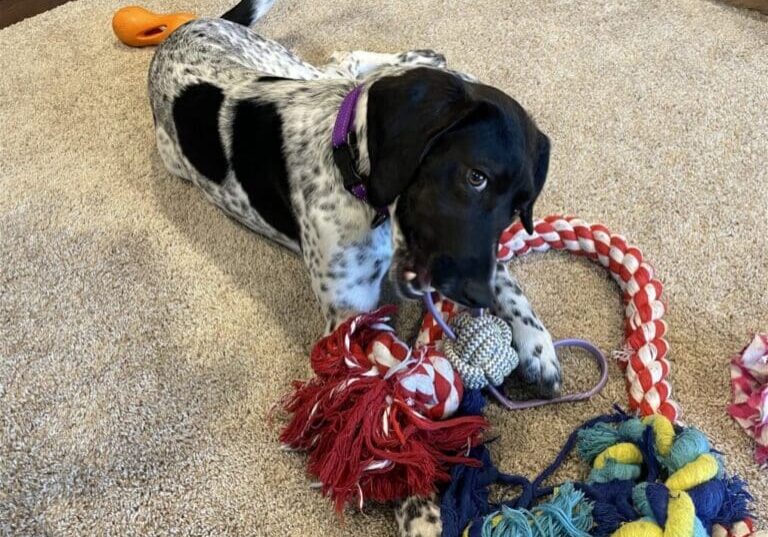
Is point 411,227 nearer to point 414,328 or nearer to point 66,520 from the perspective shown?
point 414,328

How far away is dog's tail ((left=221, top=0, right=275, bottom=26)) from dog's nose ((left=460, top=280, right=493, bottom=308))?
1.89 metres

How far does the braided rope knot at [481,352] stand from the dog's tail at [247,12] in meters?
1.81

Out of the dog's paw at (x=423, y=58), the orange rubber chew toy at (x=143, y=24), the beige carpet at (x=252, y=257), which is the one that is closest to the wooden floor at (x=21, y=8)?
the beige carpet at (x=252, y=257)

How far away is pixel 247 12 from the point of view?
3041mm

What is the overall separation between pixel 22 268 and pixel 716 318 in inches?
81.6

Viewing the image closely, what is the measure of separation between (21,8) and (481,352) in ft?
9.73

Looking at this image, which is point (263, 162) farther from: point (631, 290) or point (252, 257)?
point (631, 290)

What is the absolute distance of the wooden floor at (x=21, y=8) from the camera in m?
3.47

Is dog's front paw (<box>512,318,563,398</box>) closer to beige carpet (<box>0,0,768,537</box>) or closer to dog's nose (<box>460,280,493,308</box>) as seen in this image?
beige carpet (<box>0,0,768,537</box>)

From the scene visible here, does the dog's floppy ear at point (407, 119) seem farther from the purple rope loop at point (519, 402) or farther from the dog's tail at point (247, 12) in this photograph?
the dog's tail at point (247, 12)

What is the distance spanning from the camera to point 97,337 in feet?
7.07

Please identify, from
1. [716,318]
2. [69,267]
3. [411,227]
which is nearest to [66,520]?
[69,267]

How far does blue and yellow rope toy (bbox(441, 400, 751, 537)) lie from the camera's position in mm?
1480

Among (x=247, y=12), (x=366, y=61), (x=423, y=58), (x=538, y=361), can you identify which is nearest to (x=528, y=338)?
(x=538, y=361)
